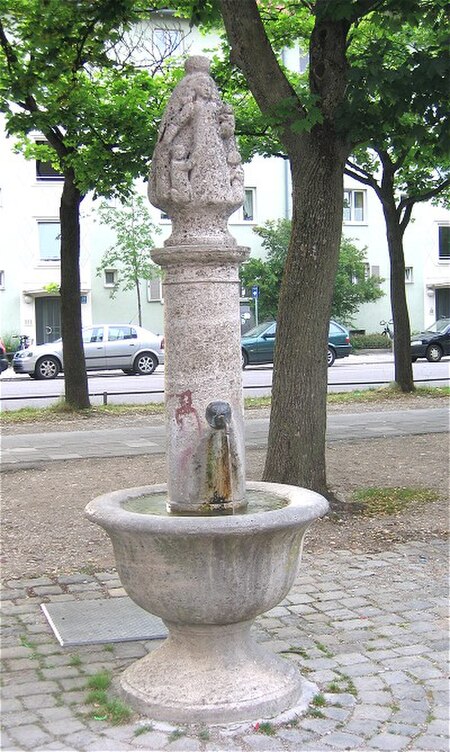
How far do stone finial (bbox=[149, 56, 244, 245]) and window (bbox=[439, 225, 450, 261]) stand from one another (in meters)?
45.2

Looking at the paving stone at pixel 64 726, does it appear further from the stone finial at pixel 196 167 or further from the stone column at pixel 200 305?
the stone finial at pixel 196 167

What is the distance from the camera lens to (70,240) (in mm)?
16172

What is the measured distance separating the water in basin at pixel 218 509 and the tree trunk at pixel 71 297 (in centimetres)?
1149

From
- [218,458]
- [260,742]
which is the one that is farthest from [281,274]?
[260,742]

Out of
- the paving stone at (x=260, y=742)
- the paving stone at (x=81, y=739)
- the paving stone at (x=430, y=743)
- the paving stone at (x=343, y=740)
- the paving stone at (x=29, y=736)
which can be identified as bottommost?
the paving stone at (x=430, y=743)

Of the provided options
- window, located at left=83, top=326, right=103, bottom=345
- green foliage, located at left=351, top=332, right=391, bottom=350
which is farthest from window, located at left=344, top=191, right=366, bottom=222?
window, located at left=83, top=326, right=103, bottom=345

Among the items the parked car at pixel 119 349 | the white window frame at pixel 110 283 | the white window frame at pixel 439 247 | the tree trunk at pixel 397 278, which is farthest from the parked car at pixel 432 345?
the tree trunk at pixel 397 278

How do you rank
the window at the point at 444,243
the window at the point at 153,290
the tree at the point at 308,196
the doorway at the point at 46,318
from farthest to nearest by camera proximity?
the window at the point at 444,243 → the window at the point at 153,290 → the doorway at the point at 46,318 → the tree at the point at 308,196

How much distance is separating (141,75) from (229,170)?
462 inches

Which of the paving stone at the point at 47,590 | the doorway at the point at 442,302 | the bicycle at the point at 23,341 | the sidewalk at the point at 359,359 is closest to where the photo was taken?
the paving stone at the point at 47,590

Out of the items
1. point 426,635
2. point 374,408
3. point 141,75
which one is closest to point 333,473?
point 426,635

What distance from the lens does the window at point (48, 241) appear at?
41.0 m

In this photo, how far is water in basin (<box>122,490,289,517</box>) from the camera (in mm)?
4625

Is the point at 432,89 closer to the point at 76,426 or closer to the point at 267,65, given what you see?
the point at 267,65
